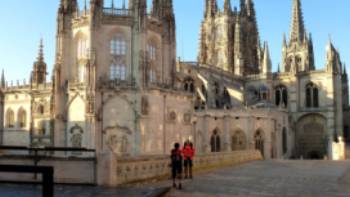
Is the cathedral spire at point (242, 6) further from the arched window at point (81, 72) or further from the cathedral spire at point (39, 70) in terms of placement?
the arched window at point (81, 72)

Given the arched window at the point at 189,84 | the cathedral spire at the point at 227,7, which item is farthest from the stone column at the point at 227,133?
the cathedral spire at the point at 227,7

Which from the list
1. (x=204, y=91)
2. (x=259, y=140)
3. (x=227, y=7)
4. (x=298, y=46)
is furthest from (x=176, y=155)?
(x=298, y=46)

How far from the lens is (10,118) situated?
55438 mm

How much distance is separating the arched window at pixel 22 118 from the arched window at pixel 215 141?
2449 cm

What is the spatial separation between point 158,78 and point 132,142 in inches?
A: 318

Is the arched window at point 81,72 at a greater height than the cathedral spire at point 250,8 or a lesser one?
lesser

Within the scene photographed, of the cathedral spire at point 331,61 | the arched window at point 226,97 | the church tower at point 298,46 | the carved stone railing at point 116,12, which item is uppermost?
the church tower at point 298,46

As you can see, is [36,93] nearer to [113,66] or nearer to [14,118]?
[14,118]

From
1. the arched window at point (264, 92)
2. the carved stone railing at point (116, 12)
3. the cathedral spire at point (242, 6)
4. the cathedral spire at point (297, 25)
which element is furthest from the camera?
the cathedral spire at point (297, 25)

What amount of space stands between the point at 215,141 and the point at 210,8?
36.1 meters

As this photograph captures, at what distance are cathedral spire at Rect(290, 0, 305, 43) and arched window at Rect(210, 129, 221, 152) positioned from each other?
4115 cm

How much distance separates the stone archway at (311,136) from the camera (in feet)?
200

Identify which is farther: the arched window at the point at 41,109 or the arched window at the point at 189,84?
the arched window at the point at 189,84

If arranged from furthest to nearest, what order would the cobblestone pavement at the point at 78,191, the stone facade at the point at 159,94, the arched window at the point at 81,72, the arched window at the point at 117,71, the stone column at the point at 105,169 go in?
the arched window at the point at 81,72 → the arched window at the point at 117,71 → the stone facade at the point at 159,94 → the stone column at the point at 105,169 → the cobblestone pavement at the point at 78,191
